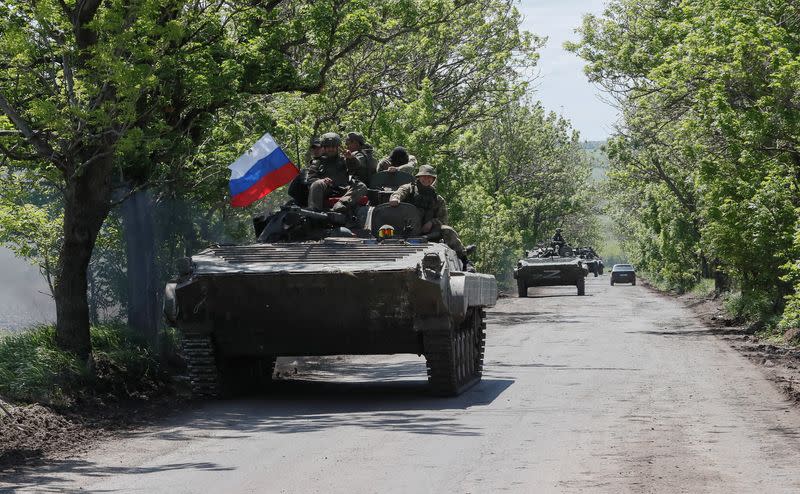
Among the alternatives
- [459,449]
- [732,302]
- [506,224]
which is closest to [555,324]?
[732,302]

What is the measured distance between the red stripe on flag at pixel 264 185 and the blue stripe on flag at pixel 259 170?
0.19ft

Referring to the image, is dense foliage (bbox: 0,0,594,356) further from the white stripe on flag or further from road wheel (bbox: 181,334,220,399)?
road wheel (bbox: 181,334,220,399)

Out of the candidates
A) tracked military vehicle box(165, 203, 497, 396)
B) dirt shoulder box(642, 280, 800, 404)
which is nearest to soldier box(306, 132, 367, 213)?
tracked military vehicle box(165, 203, 497, 396)

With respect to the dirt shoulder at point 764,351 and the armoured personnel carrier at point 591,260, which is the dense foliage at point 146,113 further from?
the armoured personnel carrier at point 591,260

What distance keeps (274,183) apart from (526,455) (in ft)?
32.3

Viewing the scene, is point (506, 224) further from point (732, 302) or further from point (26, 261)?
point (26, 261)

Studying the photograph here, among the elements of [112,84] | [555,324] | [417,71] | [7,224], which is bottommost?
[555,324]

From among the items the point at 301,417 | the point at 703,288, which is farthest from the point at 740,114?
the point at 703,288

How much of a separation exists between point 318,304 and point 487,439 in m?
3.14

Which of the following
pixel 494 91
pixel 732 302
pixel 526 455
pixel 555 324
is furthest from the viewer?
pixel 494 91

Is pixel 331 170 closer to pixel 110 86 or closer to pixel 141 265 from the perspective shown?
pixel 141 265

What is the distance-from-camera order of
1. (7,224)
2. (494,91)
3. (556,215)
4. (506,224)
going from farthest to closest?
(556,215) → (506,224) → (494,91) → (7,224)

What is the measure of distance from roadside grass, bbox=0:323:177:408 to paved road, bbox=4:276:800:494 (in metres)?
1.29

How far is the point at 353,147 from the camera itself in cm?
1672
